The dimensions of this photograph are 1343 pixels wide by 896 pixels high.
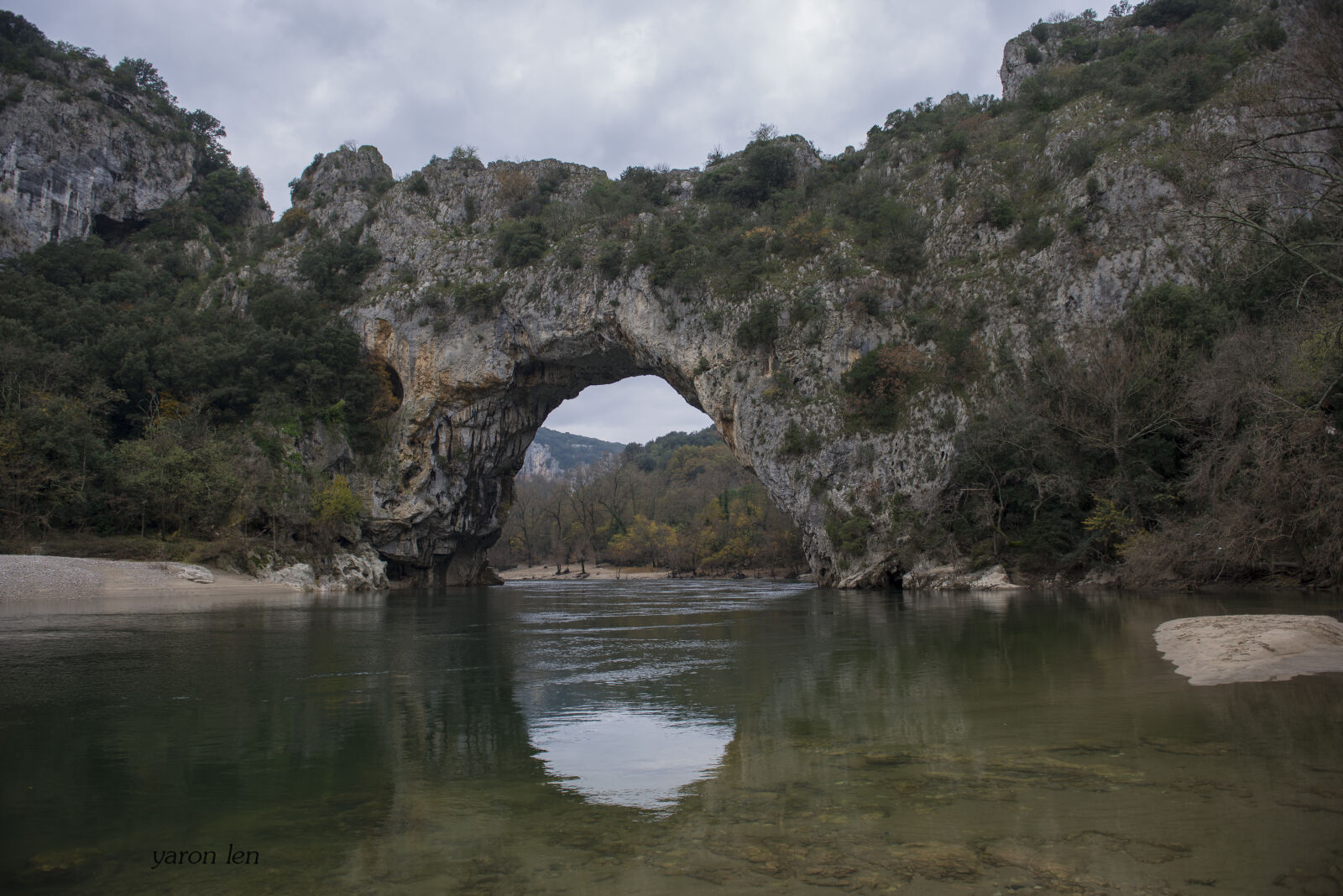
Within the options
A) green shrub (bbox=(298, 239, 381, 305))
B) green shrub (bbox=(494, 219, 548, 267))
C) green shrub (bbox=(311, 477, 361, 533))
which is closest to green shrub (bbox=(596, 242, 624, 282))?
green shrub (bbox=(494, 219, 548, 267))

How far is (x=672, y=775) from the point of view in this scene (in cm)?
491

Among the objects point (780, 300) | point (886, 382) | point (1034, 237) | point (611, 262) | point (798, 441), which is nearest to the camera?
point (1034, 237)

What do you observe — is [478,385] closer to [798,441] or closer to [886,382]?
[798,441]

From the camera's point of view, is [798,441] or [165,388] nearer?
[798,441]

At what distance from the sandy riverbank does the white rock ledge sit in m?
27.9

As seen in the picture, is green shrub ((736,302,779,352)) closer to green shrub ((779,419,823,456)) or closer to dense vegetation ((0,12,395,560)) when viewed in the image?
green shrub ((779,419,823,456))

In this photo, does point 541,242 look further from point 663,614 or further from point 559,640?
point 559,640

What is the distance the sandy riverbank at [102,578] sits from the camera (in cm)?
2239

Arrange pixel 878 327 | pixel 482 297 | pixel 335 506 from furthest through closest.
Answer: pixel 482 297, pixel 335 506, pixel 878 327

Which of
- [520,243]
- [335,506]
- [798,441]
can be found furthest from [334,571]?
[798,441]

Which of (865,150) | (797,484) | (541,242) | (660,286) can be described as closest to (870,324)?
(797,484)

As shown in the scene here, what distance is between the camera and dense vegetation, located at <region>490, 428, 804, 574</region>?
6006 cm

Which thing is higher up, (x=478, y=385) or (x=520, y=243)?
(x=520, y=243)

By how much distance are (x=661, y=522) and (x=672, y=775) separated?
235 ft
